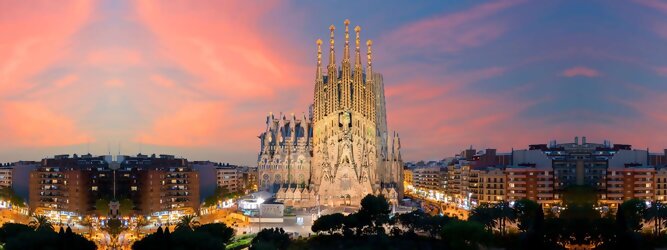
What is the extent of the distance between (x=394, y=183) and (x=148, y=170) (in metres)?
30.8

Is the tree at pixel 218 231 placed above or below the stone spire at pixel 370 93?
below

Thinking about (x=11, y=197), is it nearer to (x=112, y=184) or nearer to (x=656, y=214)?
(x=112, y=184)

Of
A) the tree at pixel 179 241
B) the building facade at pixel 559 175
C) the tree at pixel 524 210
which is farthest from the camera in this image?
the building facade at pixel 559 175

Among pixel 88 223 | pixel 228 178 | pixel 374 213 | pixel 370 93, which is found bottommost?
pixel 88 223

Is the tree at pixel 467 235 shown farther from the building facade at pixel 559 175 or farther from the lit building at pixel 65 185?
the lit building at pixel 65 185

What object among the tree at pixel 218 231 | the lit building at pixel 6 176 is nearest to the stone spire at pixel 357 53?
the tree at pixel 218 231

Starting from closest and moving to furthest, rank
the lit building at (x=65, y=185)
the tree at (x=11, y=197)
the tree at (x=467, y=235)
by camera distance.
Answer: the tree at (x=467, y=235), the lit building at (x=65, y=185), the tree at (x=11, y=197)

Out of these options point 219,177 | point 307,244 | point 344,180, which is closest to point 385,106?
point 344,180

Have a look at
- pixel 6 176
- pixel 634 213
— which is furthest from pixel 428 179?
pixel 6 176

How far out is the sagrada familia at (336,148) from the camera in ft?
260

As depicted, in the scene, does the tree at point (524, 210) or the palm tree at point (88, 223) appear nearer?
the tree at point (524, 210)

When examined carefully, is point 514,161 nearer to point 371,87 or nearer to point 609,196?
point 609,196

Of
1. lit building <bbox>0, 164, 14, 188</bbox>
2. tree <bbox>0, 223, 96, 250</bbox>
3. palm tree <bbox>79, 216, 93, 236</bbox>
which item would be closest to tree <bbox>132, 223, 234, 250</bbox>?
tree <bbox>0, 223, 96, 250</bbox>

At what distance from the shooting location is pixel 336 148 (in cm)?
8050
